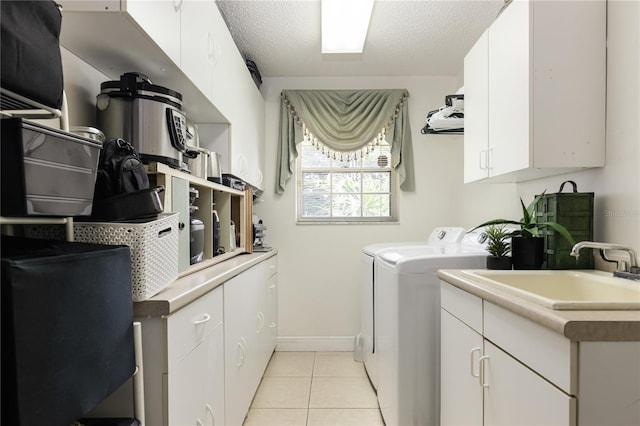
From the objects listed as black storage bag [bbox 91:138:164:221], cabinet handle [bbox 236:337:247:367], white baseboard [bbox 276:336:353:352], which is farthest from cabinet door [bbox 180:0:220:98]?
white baseboard [bbox 276:336:353:352]

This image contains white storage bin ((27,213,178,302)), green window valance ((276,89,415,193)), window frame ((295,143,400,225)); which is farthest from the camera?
window frame ((295,143,400,225))

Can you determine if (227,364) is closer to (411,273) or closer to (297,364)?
(411,273)

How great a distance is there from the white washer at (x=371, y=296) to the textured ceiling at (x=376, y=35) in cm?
142

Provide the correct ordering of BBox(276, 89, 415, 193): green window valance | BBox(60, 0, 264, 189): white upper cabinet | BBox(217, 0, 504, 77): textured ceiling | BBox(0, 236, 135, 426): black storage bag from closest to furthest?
1. BBox(0, 236, 135, 426): black storage bag
2. BBox(60, 0, 264, 189): white upper cabinet
3. BBox(217, 0, 504, 77): textured ceiling
4. BBox(276, 89, 415, 193): green window valance

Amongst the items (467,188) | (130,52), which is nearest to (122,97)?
(130,52)

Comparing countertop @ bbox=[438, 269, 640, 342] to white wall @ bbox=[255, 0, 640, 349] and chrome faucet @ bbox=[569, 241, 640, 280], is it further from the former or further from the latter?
white wall @ bbox=[255, 0, 640, 349]

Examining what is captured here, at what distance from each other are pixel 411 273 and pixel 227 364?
946 mm

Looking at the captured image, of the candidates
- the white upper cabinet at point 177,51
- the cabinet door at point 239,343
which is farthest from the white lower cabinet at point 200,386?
the white upper cabinet at point 177,51

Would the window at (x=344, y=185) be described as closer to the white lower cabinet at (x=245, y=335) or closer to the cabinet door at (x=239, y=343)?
the white lower cabinet at (x=245, y=335)

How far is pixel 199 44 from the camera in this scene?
5.73 feet

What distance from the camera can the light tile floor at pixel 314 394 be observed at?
222cm

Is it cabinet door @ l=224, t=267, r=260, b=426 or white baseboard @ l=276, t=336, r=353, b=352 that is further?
white baseboard @ l=276, t=336, r=353, b=352

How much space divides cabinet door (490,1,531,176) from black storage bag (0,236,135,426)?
154 centimetres

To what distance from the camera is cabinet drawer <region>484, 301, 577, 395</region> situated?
2.58ft
